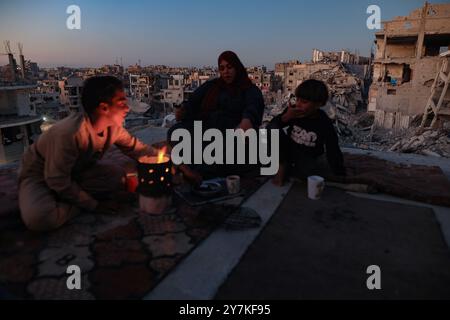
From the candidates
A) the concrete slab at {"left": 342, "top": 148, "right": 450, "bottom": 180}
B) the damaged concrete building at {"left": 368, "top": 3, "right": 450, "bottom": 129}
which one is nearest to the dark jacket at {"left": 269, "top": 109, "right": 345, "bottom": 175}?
the concrete slab at {"left": 342, "top": 148, "right": 450, "bottom": 180}

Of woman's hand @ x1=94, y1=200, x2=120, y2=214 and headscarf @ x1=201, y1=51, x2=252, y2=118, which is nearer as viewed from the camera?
woman's hand @ x1=94, y1=200, x2=120, y2=214

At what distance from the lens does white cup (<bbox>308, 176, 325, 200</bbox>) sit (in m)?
3.13

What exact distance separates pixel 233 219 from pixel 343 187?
62.7 inches

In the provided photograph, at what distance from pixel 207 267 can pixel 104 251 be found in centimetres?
79

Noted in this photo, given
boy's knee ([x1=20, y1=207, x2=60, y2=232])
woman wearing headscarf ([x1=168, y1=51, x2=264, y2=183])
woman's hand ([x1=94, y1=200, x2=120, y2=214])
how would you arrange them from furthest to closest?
woman wearing headscarf ([x1=168, y1=51, x2=264, y2=183]) < woman's hand ([x1=94, y1=200, x2=120, y2=214]) < boy's knee ([x1=20, y1=207, x2=60, y2=232])

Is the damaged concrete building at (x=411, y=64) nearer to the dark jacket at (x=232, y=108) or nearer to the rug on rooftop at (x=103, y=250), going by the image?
the dark jacket at (x=232, y=108)

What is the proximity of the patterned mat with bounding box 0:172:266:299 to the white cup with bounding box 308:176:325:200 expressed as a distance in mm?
914

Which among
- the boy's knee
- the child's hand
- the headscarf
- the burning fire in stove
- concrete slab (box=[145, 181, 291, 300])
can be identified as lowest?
concrete slab (box=[145, 181, 291, 300])

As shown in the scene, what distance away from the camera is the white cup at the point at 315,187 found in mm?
3133

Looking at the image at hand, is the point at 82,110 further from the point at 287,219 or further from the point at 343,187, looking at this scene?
the point at 343,187

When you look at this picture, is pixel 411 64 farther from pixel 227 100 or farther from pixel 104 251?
pixel 104 251

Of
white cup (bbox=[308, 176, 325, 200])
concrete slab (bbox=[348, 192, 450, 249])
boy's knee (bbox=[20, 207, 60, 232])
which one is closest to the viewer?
boy's knee (bbox=[20, 207, 60, 232])

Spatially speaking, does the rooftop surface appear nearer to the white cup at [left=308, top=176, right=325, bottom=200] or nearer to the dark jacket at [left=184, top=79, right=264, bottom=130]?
the white cup at [left=308, top=176, right=325, bottom=200]
